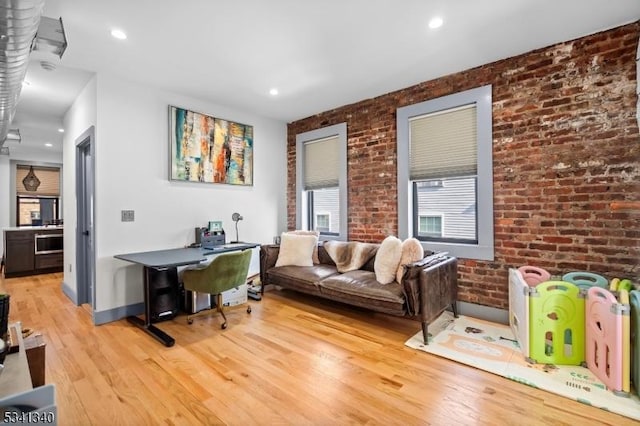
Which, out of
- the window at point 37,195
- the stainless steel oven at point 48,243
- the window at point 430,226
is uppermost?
the window at point 37,195

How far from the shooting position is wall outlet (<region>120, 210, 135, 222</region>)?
340 cm

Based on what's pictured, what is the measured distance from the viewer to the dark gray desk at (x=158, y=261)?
9.12ft

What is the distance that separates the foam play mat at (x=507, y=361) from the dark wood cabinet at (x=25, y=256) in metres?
6.87

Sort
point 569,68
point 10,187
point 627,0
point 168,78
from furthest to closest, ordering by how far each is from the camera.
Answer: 1. point 10,187
2. point 168,78
3. point 569,68
4. point 627,0

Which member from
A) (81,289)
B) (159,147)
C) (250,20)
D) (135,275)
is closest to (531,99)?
(250,20)

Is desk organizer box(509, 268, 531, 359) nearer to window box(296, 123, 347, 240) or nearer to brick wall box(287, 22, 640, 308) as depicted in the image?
brick wall box(287, 22, 640, 308)

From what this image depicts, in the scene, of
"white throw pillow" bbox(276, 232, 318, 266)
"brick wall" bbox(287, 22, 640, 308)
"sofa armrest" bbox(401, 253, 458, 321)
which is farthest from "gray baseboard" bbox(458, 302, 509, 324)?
"white throw pillow" bbox(276, 232, 318, 266)

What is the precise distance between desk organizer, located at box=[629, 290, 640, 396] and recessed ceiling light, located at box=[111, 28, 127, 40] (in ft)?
14.3

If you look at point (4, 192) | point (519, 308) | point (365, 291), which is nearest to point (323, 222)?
point (365, 291)

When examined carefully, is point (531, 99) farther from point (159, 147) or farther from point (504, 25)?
point (159, 147)

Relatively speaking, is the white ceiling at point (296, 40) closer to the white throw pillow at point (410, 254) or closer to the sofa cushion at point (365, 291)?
the white throw pillow at point (410, 254)

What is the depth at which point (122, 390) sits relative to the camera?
6.72 feet

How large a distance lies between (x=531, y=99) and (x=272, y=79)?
2.77 metres

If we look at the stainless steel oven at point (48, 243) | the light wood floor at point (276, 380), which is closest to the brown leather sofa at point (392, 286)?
the light wood floor at point (276, 380)
